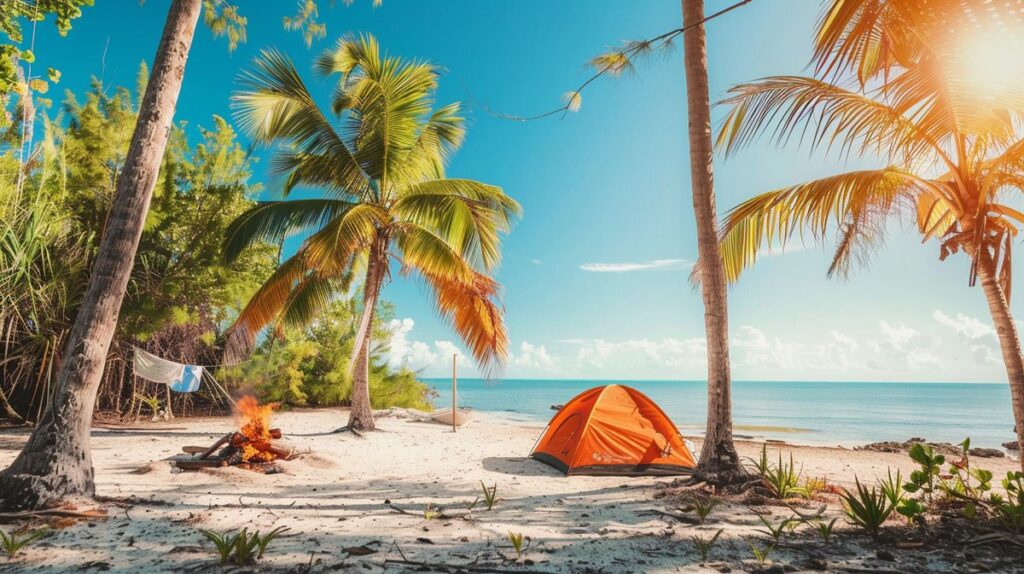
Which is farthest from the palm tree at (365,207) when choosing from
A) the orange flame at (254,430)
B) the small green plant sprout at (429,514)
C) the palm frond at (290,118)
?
the small green plant sprout at (429,514)

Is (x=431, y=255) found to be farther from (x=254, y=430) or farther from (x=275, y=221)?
(x=254, y=430)

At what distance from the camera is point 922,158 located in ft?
17.9

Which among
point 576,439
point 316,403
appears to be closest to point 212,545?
point 576,439

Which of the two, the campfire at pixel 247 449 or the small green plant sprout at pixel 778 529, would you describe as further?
the campfire at pixel 247 449

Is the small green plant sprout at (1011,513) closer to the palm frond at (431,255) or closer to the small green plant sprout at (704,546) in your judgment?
Answer: the small green plant sprout at (704,546)

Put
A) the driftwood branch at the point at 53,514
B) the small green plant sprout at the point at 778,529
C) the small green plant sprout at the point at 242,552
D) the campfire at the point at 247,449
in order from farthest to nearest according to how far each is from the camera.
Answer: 1. the campfire at the point at 247,449
2. the driftwood branch at the point at 53,514
3. the small green plant sprout at the point at 778,529
4. the small green plant sprout at the point at 242,552

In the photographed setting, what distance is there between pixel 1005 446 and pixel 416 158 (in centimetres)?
2165

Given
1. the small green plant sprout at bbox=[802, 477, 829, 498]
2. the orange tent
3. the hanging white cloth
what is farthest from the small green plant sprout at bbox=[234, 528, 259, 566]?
the hanging white cloth

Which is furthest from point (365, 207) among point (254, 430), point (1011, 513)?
point (1011, 513)

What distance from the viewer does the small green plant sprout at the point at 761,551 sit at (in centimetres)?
321

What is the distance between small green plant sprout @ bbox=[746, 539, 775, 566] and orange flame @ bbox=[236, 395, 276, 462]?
19.8ft

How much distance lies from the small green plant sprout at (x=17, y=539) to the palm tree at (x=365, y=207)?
18.2 ft

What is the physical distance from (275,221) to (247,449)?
470 centimetres

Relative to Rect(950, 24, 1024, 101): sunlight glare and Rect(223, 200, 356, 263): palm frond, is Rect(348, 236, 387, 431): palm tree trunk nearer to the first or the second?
Rect(223, 200, 356, 263): palm frond
